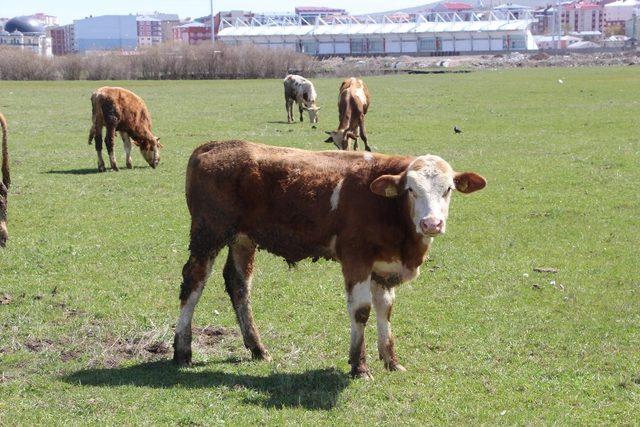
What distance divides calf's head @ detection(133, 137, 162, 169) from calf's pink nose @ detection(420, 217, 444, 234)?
52.7ft

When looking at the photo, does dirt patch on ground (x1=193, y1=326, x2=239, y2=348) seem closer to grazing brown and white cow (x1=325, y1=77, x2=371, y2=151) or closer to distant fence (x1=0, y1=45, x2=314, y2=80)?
grazing brown and white cow (x1=325, y1=77, x2=371, y2=151)

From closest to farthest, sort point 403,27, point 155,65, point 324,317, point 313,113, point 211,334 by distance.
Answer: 1. point 211,334
2. point 324,317
3. point 313,113
4. point 155,65
5. point 403,27

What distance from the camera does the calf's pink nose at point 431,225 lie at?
25.0ft

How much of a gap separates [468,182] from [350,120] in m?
18.4

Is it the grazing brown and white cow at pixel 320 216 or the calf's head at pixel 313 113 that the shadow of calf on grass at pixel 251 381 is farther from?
the calf's head at pixel 313 113

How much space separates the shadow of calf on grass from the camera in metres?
7.86

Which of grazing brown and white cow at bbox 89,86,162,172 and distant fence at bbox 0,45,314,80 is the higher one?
distant fence at bbox 0,45,314,80

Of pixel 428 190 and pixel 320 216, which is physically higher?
pixel 428 190

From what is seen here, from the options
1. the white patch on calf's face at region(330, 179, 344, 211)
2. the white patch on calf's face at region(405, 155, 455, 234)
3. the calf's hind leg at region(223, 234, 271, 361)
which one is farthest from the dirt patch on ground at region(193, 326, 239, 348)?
the white patch on calf's face at region(405, 155, 455, 234)

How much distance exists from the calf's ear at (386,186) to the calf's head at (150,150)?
51.1 feet

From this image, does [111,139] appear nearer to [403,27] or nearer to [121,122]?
[121,122]

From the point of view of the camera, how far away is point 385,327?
8.68 meters

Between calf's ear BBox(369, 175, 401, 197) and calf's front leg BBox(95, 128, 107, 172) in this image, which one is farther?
calf's front leg BBox(95, 128, 107, 172)

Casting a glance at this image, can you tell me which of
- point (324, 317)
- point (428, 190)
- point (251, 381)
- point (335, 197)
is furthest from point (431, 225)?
point (324, 317)
